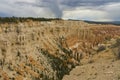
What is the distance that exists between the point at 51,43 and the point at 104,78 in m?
22.5

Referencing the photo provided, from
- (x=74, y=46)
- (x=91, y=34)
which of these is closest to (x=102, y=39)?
(x=91, y=34)

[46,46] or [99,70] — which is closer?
[99,70]

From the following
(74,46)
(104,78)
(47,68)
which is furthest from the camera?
(74,46)

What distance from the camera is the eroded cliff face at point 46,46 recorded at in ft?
197

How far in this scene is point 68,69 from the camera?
71938 mm

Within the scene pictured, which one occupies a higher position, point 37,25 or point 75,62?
point 37,25

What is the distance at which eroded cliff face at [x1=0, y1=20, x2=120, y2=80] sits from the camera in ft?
197

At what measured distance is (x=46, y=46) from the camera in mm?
73500

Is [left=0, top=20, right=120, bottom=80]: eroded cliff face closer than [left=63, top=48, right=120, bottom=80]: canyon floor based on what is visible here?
No

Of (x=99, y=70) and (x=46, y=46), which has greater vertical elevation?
(x=46, y=46)

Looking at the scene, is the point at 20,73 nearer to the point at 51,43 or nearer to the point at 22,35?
the point at 22,35

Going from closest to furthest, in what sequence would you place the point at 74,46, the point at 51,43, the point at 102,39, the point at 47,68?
the point at 47,68 < the point at 51,43 < the point at 74,46 < the point at 102,39

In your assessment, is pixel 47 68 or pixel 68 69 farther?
pixel 68 69

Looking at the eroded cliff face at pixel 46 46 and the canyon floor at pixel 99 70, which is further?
the eroded cliff face at pixel 46 46
